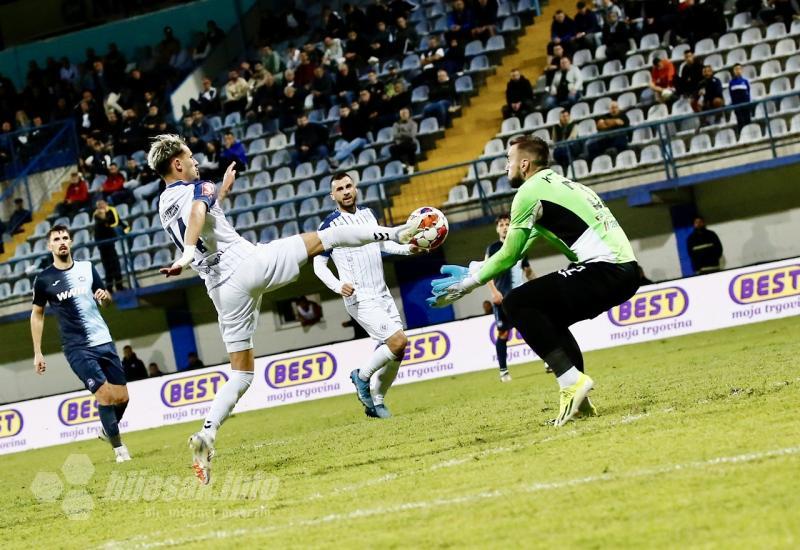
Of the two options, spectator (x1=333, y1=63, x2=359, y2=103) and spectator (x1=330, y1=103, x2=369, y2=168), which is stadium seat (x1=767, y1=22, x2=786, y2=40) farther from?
spectator (x1=333, y1=63, x2=359, y2=103)

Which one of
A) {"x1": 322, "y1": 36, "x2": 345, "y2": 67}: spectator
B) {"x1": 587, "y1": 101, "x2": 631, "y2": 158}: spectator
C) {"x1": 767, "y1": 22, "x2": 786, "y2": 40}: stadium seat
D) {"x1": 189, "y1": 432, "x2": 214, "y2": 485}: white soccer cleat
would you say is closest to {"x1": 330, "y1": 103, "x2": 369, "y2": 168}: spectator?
{"x1": 322, "y1": 36, "x2": 345, "y2": 67}: spectator

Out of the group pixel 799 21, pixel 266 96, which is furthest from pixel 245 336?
pixel 266 96

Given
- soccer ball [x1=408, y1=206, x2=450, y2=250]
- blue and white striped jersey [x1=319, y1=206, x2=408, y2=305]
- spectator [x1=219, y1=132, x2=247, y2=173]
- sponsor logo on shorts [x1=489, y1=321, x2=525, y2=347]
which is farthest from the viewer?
spectator [x1=219, y1=132, x2=247, y2=173]

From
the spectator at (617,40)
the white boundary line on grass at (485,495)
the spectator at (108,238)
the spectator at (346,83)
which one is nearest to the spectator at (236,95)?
the spectator at (346,83)

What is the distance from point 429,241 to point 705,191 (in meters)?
16.0

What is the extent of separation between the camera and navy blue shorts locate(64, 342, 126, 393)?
13438mm

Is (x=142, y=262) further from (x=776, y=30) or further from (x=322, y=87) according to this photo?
(x=776, y=30)

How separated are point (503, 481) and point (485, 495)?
0.38 m

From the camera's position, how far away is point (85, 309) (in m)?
13.7

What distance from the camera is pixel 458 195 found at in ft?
82.2

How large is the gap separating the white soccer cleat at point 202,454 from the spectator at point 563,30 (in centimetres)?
1912

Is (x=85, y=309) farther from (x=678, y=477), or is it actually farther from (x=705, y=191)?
(x=705, y=191)

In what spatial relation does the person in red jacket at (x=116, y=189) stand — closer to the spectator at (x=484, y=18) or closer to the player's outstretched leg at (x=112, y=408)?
the spectator at (x=484, y=18)

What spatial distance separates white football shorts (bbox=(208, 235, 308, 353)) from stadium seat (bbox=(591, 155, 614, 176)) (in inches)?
603
